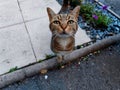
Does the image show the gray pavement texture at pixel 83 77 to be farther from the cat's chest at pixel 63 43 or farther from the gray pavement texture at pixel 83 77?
the cat's chest at pixel 63 43

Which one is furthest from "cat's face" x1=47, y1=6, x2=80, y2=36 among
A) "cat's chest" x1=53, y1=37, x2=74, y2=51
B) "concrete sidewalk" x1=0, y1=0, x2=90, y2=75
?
"concrete sidewalk" x1=0, y1=0, x2=90, y2=75

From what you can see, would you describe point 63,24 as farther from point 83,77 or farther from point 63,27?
point 83,77

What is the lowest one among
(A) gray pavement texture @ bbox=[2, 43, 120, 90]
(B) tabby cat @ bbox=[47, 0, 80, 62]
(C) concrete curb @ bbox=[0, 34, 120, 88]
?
(A) gray pavement texture @ bbox=[2, 43, 120, 90]

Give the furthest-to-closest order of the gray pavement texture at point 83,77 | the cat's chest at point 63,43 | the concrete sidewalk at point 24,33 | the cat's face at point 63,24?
the concrete sidewalk at point 24,33
the gray pavement texture at point 83,77
the cat's chest at point 63,43
the cat's face at point 63,24

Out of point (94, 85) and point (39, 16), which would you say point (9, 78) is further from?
point (39, 16)

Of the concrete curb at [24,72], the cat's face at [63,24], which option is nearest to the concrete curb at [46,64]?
the concrete curb at [24,72]

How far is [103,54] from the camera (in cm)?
315

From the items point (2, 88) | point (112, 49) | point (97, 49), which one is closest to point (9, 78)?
point (2, 88)

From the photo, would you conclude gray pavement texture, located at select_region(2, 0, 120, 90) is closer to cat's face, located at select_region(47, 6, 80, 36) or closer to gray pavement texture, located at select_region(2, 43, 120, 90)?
gray pavement texture, located at select_region(2, 43, 120, 90)

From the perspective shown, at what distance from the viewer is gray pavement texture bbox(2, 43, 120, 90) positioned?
9.10ft

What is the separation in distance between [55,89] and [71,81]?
0.76 feet

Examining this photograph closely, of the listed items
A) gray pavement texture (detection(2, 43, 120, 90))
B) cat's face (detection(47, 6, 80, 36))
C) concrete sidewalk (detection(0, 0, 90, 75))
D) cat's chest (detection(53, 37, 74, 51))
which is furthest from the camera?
concrete sidewalk (detection(0, 0, 90, 75))

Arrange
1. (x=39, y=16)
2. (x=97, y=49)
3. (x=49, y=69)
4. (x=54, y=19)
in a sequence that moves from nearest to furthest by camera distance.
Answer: (x=54, y=19), (x=49, y=69), (x=97, y=49), (x=39, y=16)

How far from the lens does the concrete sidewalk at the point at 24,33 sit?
310 cm
